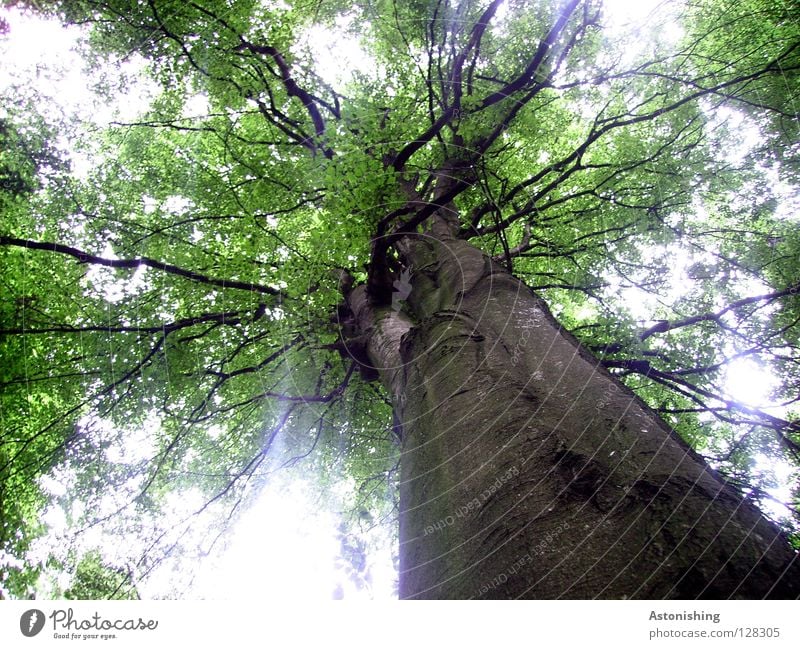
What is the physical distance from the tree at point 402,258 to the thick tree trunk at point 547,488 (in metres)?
0.02

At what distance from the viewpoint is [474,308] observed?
2.76m

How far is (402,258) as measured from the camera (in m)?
4.65

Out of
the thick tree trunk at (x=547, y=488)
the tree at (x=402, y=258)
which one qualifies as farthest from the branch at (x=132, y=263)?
the thick tree trunk at (x=547, y=488)

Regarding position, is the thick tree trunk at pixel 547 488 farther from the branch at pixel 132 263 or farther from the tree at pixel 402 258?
the branch at pixel 132 263

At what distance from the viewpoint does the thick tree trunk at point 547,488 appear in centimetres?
108

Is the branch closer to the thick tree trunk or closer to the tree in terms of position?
the tree

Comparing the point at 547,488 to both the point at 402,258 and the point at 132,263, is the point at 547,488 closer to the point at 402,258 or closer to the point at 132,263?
the point at 402,258

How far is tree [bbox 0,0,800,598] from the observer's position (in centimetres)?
266

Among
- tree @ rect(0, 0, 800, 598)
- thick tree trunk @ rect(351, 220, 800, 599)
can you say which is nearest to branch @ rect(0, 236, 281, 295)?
tree @ rect(0, 0, 800, 598)

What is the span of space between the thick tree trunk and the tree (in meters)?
0.02

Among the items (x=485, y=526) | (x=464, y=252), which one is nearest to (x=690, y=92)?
(x=464, y=252)

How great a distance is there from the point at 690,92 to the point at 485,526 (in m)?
5.80

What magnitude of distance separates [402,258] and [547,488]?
3506 millimetres

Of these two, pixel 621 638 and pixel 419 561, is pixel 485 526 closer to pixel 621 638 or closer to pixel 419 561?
pixel 419 561
